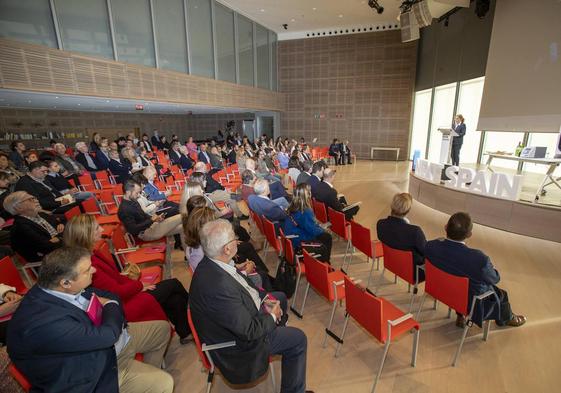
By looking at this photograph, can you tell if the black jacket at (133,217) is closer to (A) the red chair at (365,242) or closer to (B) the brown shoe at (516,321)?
(A) the red chair at (365,242)

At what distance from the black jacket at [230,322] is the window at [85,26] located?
791 centimetres

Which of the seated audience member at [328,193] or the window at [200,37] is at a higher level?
the window at [200,37]

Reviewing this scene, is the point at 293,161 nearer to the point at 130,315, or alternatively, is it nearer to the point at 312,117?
the point at 130,315

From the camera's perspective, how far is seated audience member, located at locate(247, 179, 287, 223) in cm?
408

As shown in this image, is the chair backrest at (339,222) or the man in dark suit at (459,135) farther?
the man in dark suit at (459,135)

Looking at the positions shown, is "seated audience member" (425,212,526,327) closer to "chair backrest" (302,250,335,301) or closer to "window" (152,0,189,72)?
"chair backrest" (302,250,335,301)

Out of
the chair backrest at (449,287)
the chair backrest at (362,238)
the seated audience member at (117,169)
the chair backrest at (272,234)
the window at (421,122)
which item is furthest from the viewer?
the window at (421,122)

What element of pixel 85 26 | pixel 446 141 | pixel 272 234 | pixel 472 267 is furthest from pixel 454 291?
pixel 85 26

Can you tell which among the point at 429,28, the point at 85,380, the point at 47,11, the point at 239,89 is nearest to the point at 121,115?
the point at 239,89

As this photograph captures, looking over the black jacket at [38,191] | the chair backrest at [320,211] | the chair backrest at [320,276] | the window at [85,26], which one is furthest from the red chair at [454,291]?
the window at [85,26]

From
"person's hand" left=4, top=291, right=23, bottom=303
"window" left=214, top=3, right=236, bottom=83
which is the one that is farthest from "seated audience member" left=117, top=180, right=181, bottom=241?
"window" left=214, top=3, right=236, bottom=83

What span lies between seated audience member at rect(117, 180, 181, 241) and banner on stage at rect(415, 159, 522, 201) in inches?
233

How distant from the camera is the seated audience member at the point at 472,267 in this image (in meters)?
2.45

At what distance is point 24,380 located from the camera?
5.18ft
